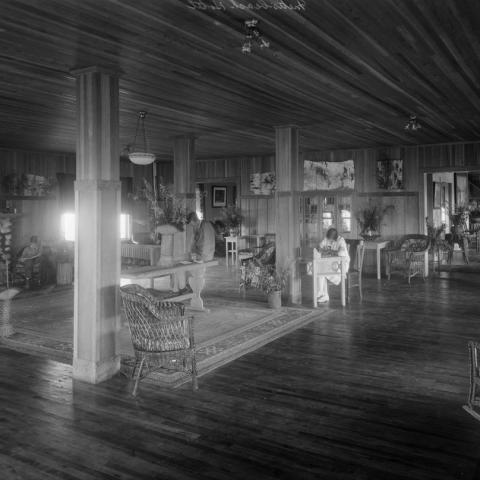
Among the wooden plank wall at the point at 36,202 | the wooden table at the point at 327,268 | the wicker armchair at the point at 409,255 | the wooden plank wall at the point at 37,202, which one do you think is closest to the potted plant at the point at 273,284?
the wooden table at the point at 327,268

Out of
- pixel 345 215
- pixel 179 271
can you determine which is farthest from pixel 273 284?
pixel 345 215

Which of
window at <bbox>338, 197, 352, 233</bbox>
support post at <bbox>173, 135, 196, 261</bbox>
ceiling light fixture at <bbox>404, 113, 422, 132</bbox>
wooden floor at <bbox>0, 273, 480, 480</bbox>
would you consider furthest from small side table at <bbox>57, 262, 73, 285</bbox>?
ceiling light fixture at <bbox>404, 113, 422, 132</bbox>

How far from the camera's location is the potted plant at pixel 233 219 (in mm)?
14672

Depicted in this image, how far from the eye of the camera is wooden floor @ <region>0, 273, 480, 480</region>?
3205 millimetres

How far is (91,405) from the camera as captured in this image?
13.8 feet

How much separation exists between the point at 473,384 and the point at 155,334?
250cm

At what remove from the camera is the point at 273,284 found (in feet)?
27.1

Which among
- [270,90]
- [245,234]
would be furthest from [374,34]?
[245,234]

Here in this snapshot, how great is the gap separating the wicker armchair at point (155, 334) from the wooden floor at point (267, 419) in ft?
0.90

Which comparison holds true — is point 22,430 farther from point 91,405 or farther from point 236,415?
point 236,415

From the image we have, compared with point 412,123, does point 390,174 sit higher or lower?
lower

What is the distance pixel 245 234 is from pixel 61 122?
7.11 meters

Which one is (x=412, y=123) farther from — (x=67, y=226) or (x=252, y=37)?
(x=67, y=226)

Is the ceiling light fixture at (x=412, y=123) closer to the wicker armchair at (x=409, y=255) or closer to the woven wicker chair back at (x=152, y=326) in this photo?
the wicker armchair at (x=409, y=255)
